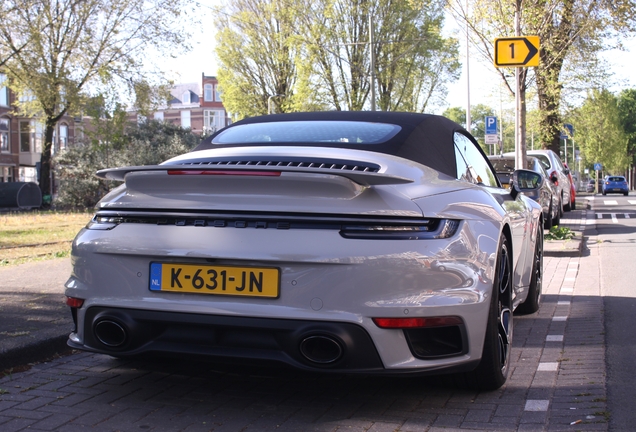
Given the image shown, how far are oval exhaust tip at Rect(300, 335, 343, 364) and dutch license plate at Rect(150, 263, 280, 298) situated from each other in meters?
0.24

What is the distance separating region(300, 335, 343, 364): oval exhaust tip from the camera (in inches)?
127

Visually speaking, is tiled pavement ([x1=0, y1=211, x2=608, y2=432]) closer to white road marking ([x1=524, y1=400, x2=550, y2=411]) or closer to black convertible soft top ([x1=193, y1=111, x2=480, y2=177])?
white road marking ([x1=524, y1=400, x2=550, y2=411])

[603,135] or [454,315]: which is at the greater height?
[603,135]

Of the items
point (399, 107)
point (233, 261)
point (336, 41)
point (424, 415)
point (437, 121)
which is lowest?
point (424, 415)

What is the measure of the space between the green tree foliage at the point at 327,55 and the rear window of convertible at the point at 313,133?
32.9m

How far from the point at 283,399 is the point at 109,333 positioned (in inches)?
36.2

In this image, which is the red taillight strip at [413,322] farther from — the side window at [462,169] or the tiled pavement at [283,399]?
the side window at [462,169]

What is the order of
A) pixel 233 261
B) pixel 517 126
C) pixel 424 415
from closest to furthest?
1. pixel 233 261
2. pixel 424 415
3. pixel 517 126

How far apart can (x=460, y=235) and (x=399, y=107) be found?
38333mm

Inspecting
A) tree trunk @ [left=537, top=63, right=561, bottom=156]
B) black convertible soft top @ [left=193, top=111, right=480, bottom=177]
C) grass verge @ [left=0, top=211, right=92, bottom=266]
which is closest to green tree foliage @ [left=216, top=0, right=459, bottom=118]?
tree trunk @ [left=537, top=63, right=561, bottom=156]

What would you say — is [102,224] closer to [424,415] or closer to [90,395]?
[90,395]

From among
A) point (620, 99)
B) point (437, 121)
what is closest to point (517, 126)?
point (437, 121)

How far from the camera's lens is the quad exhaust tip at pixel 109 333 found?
11.5 ft

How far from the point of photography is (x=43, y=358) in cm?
480
